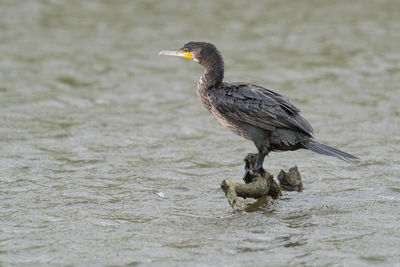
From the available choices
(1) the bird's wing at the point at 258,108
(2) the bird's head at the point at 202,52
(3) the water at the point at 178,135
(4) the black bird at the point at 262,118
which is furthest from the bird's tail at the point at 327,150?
(2) the bird's head at the point at 202,52

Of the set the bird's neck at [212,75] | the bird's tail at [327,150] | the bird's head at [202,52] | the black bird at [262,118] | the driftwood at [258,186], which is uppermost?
the bird's head at [202,52]

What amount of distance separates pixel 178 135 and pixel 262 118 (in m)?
3.18

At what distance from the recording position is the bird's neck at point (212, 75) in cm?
849

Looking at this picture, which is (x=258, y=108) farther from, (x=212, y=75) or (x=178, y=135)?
(x=178, y=135)

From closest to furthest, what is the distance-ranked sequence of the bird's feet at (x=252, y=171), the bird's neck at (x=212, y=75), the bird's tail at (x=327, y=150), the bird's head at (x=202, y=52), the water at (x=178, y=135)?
1. the water at (x=178, y=135)
2. the bird's tail at (x=327, y=150)
3. the bird's feet at (x=252, y=171)
4. the bird's neck at (x=212, y=75)
5. the bird's head at (x=202, y=52)

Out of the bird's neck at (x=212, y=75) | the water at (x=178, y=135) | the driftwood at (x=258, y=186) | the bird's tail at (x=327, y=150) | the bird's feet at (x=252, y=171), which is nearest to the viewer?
the water at (x=178, y=135)

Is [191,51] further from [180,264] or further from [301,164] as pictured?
[180,264]

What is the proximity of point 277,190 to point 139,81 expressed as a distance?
5990mm

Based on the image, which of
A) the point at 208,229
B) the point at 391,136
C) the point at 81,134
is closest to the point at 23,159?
the point at 81,134

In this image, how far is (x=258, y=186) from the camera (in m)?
7.50

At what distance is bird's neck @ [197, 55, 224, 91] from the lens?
27.9 feet

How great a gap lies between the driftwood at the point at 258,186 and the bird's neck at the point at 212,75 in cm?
102

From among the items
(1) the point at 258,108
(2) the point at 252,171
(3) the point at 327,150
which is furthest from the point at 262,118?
(3) the point at 327,150

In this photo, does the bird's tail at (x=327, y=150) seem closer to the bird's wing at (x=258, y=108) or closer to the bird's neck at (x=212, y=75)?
the bird's wing at (x=258, y=108)
